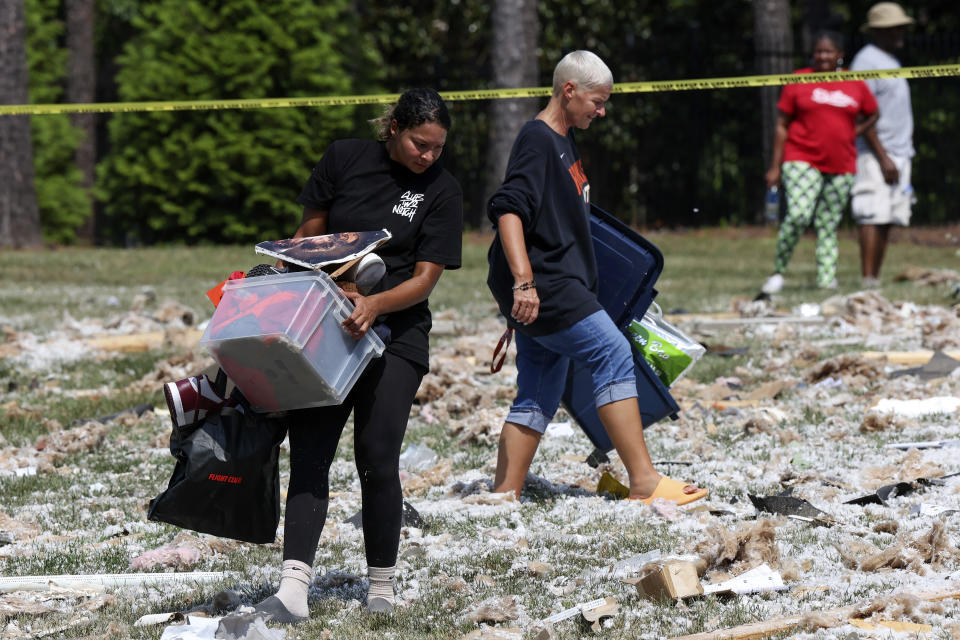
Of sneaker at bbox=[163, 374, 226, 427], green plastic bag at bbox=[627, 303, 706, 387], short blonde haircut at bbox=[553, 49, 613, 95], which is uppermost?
short blonde haircut at bbox=[553, 49, 613, 95]

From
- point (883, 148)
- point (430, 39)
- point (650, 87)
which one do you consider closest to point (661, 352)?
point (650, 87)

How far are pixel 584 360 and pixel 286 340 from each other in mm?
1949

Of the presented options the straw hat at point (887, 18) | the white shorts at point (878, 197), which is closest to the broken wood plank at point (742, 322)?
the white shorts at point (878, 197)

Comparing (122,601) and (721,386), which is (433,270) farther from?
(721,386)

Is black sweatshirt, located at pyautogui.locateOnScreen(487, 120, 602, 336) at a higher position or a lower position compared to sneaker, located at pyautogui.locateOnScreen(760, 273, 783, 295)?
higher

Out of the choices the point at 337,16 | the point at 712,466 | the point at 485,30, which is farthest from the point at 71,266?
the point at 712,466

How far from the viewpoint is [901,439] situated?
6.54m

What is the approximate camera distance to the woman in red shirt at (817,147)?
12.0 meters

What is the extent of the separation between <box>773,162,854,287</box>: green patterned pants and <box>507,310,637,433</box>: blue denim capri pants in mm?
6879

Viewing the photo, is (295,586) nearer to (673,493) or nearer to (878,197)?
(673,493)

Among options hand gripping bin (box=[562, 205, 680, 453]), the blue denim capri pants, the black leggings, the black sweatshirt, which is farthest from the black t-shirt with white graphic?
hand gripping bin (box=[562, 205, 680, 453])

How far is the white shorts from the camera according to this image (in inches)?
493

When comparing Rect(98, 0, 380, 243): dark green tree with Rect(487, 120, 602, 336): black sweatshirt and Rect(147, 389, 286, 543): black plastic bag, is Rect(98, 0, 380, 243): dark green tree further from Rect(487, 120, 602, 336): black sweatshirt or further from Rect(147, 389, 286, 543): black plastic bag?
Rect(147, 389, 286, 543): black plastic bag

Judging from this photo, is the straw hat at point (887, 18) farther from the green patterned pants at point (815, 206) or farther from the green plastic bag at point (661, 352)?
the green plastic bag at point (661, 352)
